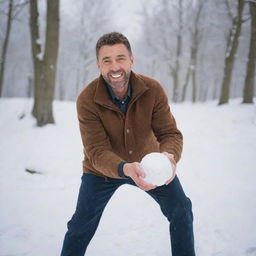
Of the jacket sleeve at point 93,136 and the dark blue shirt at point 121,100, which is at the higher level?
the dark blue shirt at point 121,100

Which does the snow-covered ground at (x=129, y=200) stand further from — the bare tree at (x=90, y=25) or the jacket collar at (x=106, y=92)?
the bare tree at (x=90, y=25)

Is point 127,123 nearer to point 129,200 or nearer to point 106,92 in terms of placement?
point 106,92

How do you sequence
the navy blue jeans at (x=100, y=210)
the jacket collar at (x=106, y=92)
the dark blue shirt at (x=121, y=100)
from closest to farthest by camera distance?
1. the navy blue jeans at (x=100, y=210)
2. the jacket collar at (x=106, y=92)
3. the dark blue shirt at (x=121, y=100)

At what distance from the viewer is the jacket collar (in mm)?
2387

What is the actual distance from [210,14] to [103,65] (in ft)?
60.7

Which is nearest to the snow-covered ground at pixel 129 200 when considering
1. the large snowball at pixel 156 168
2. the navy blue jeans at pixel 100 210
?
the navy blue jeans at pixel 100 210

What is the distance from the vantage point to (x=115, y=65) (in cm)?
241

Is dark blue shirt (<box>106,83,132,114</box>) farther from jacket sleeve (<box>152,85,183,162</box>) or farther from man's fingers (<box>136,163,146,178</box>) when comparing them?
man's fingers (<box>136,163,146,178</box>)

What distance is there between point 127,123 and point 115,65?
56cm

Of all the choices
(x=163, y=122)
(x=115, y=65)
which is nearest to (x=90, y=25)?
(x=115, y=65)

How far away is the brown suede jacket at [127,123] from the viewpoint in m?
2.40

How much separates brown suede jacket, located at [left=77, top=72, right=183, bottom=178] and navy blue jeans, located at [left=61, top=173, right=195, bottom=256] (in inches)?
6.0

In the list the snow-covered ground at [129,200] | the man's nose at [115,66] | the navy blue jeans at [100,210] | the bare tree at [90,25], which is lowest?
the snow-covered ground at [129,200]

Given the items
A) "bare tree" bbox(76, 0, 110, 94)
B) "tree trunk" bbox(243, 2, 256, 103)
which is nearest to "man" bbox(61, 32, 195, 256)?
"tree trunk" bbox(243, 2, 256, 103)
